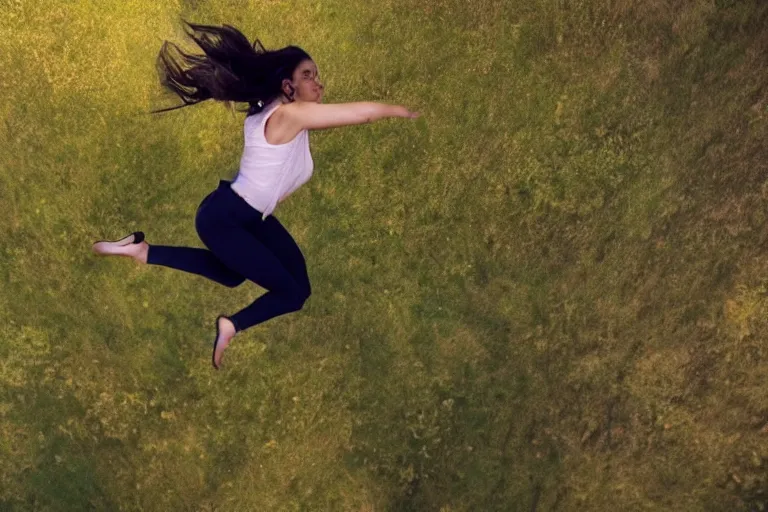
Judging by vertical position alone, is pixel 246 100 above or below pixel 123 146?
above

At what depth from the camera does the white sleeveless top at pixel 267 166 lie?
3.38 meters

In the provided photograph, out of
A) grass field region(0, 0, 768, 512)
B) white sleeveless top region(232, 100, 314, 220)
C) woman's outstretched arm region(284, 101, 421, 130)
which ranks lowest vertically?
grass field region(0, 0, 768, 512)

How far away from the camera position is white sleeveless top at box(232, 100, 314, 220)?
11.1 ft

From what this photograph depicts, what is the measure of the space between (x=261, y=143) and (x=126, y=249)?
1.36 m

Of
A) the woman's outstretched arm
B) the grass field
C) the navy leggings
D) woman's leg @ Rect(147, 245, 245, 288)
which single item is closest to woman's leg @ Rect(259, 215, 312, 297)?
the navy leggings

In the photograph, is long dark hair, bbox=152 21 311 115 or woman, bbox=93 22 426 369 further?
long dark hair, bbox=152 21 311 115

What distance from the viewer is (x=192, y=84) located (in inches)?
147

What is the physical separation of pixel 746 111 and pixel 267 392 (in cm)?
408

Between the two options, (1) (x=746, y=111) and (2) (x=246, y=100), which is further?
(1) (x=746, y=111)

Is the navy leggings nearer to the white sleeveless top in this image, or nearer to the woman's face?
the white sleeveless top

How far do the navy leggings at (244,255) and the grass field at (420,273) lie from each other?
107cm

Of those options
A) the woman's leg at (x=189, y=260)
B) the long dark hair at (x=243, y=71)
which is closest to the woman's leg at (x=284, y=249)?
the woman's leg at (x=189, y=260)

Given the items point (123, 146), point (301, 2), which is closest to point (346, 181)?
point (301, 2)

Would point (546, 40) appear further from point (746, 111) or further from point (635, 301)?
point (635, 301)
